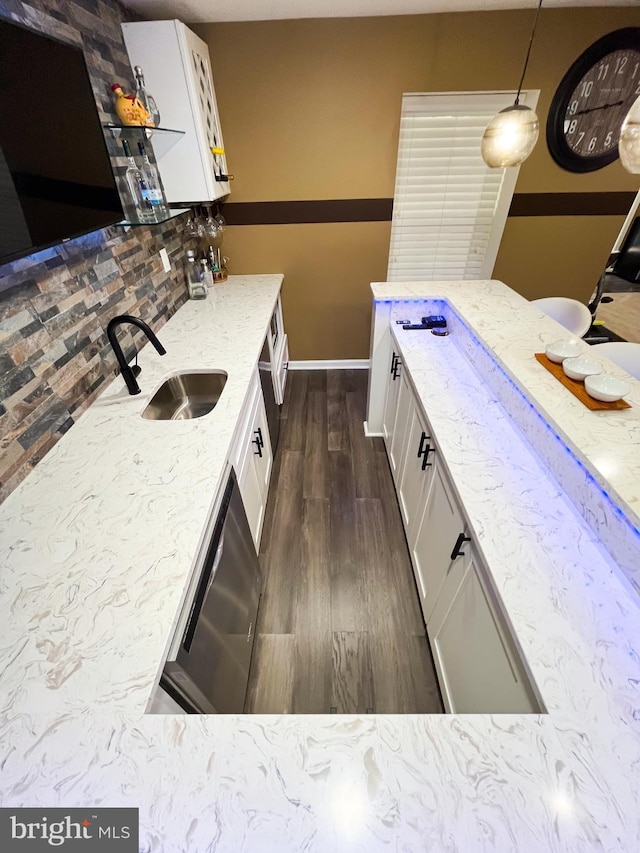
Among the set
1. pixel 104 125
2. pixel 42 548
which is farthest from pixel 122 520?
pixel 104 125

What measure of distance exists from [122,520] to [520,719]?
102 centimetres

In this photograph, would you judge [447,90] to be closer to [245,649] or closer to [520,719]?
[520,719]

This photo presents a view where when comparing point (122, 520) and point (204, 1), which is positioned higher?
point (204, 1)

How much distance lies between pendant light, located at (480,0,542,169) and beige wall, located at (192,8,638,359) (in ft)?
3.09

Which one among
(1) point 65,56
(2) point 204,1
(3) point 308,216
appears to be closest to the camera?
(1) point 65,56

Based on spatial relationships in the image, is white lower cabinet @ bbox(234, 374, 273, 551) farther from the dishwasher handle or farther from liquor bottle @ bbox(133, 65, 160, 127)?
liquor bottle @ bbox(133, 65, 160, 127)

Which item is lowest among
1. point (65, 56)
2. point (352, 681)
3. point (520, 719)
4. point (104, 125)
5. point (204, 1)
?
point (352, 681)

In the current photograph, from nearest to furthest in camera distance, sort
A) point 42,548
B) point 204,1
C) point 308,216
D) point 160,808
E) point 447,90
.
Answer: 1. point 160,808
2. point 42,548
3. point 204,1
4. point 447,90
5. point 308,216

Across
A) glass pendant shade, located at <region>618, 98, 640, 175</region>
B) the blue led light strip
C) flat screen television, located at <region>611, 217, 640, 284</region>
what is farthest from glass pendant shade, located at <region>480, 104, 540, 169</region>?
flat screen television, located at <region>611, 217, 640, 284</region>

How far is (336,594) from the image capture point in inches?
67.6

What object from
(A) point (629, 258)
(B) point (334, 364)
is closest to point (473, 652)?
(B) point (334, 364)

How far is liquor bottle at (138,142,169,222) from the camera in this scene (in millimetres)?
1818

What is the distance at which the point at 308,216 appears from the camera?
276cm

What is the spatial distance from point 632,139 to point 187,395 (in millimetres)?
1971
